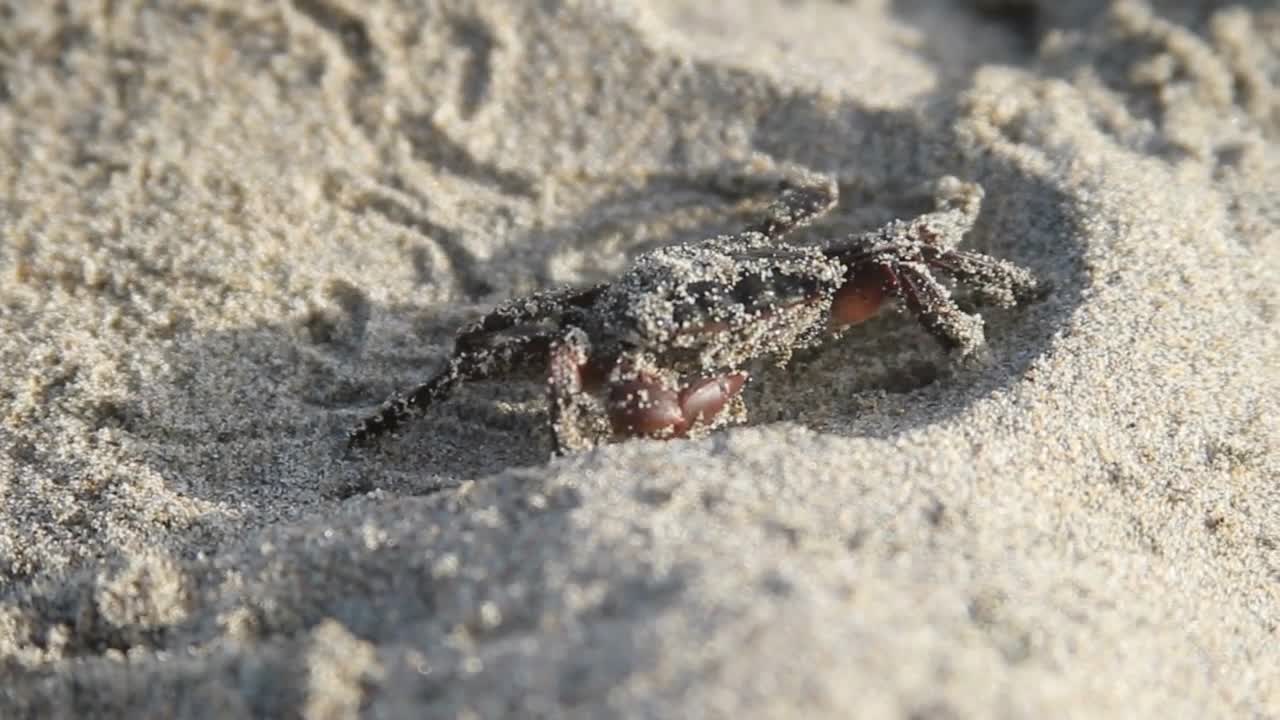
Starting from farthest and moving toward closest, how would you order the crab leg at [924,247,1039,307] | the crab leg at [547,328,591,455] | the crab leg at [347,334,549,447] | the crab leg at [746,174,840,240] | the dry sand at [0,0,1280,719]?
the crab leg at [746,174,840,240]
the crab leg at [924,247,1039,307]
the crab leg at [347,334,549,447]
the crab leg at [547,328,591,455]
the dry sand at [0,0,1280,719]

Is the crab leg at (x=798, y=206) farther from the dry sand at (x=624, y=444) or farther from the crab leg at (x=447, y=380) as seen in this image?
the crab leg at (x=447, y=380)

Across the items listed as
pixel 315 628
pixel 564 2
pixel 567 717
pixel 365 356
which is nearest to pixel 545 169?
pixel 564 2

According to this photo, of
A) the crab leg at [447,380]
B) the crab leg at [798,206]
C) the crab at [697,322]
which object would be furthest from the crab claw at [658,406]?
the crab leg at [798,206]

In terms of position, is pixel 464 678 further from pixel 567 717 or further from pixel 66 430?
pixel 66 430

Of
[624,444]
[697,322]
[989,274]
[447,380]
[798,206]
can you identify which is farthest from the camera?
[798,206]

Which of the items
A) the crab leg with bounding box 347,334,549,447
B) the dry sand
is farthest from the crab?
the dry sand

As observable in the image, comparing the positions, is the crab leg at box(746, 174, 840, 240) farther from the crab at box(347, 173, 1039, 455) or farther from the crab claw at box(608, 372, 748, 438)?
the crab claw at box(608, 372, 748, 438)

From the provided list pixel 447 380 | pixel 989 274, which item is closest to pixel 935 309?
pixel 989 274

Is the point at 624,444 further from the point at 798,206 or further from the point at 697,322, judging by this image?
the point at 798,206
